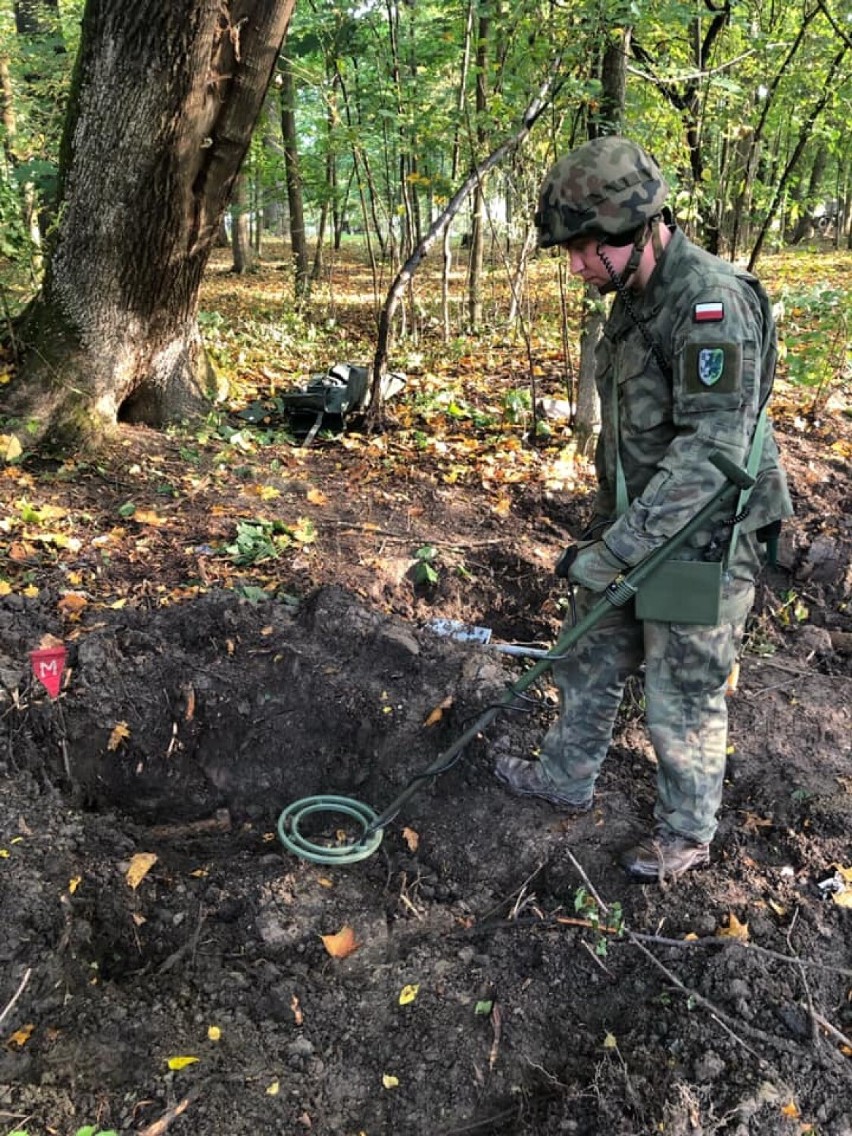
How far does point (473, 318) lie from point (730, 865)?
8.00m

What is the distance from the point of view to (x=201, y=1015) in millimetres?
2484

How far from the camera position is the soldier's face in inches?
98.7

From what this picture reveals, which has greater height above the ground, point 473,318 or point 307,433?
point 473,318

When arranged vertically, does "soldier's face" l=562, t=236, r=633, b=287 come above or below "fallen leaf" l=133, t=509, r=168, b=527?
above

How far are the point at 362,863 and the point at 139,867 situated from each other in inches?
31.2

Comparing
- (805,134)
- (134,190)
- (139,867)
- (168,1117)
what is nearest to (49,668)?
(139,867)

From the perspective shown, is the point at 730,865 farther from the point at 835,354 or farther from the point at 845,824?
the point at 835,354

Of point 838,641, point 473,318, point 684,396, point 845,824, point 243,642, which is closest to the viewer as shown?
point 684,396

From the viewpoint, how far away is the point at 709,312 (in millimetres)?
2320

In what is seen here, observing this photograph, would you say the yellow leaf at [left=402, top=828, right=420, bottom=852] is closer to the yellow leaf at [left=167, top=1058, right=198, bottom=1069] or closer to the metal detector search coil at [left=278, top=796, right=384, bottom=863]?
the metal detector search coil at [left=278, top=796, right=384, bottom=863]

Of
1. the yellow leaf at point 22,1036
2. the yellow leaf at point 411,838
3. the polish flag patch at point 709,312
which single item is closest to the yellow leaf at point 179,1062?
the yellow leaf at point 22,1036

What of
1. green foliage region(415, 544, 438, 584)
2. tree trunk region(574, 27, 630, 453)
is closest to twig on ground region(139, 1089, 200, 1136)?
green foliage region(415, 544, 438, 584)

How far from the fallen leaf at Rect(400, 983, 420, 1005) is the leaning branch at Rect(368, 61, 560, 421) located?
14.8 ft

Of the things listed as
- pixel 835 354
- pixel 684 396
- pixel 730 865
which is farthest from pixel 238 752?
pixel 835 354
